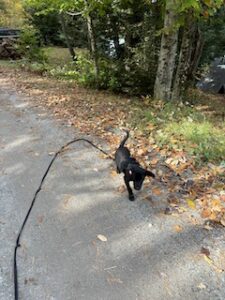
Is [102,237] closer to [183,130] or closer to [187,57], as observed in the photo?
[183,130]

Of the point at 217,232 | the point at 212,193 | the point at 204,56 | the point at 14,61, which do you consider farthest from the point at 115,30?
the point at 217,232

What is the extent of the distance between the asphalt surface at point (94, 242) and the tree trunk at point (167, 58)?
9.98ft

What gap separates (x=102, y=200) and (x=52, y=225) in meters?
0.64

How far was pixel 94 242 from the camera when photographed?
3109mm

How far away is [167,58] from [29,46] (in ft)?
23.5

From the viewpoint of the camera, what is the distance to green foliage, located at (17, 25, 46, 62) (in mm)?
12023

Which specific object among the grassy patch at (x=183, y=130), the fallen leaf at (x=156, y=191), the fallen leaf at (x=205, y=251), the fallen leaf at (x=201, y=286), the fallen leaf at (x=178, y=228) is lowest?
the fallen leaf at (x=201, y=286)

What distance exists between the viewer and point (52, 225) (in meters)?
3.33

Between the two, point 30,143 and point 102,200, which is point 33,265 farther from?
point 30,143

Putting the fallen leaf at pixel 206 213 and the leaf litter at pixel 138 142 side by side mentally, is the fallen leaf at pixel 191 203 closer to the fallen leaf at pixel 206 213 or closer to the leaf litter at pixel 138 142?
the leaf litter at pixel 138 142

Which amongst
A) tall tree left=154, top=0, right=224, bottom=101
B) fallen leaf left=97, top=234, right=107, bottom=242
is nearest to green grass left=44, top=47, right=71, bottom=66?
tall tree left=154, top=0, right=224, bottom=101

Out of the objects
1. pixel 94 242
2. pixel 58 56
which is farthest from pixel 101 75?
pixel 58 56

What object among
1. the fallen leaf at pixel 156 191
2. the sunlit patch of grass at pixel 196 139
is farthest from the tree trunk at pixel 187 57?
the fallen leaf at pixel 156 191

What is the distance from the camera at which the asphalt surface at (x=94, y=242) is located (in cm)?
266
